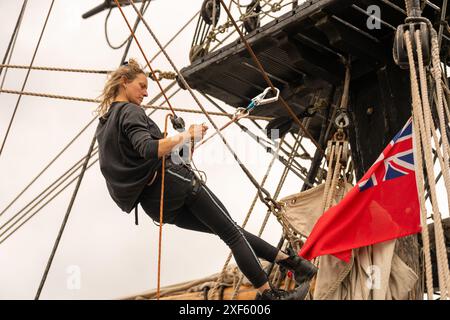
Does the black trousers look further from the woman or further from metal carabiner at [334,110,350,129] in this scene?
metal carabiner at [334,110,350,129]

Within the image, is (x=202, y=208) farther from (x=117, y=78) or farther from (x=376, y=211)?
(x=376, y=211)

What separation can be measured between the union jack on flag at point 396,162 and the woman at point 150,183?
88 centimetres

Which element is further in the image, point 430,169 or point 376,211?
point 376,211

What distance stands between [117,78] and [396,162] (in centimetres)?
177

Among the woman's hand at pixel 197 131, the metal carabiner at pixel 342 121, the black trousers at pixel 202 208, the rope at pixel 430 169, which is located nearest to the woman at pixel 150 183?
the black trousers at pixel 202 208

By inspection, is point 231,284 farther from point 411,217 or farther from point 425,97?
point 425,97

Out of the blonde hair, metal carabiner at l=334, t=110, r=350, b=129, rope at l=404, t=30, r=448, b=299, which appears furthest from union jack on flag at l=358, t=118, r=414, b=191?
the blonde hair

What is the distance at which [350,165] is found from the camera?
7191 mm

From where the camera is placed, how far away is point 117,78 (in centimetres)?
484

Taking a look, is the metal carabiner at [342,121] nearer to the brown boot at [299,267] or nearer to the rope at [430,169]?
the rope at [430,169]

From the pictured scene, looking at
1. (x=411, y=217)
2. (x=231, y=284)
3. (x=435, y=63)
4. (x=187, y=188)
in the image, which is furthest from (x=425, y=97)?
(x=231, y=284)

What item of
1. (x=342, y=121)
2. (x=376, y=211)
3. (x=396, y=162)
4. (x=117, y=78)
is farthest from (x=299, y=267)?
(x=342, y=121)
